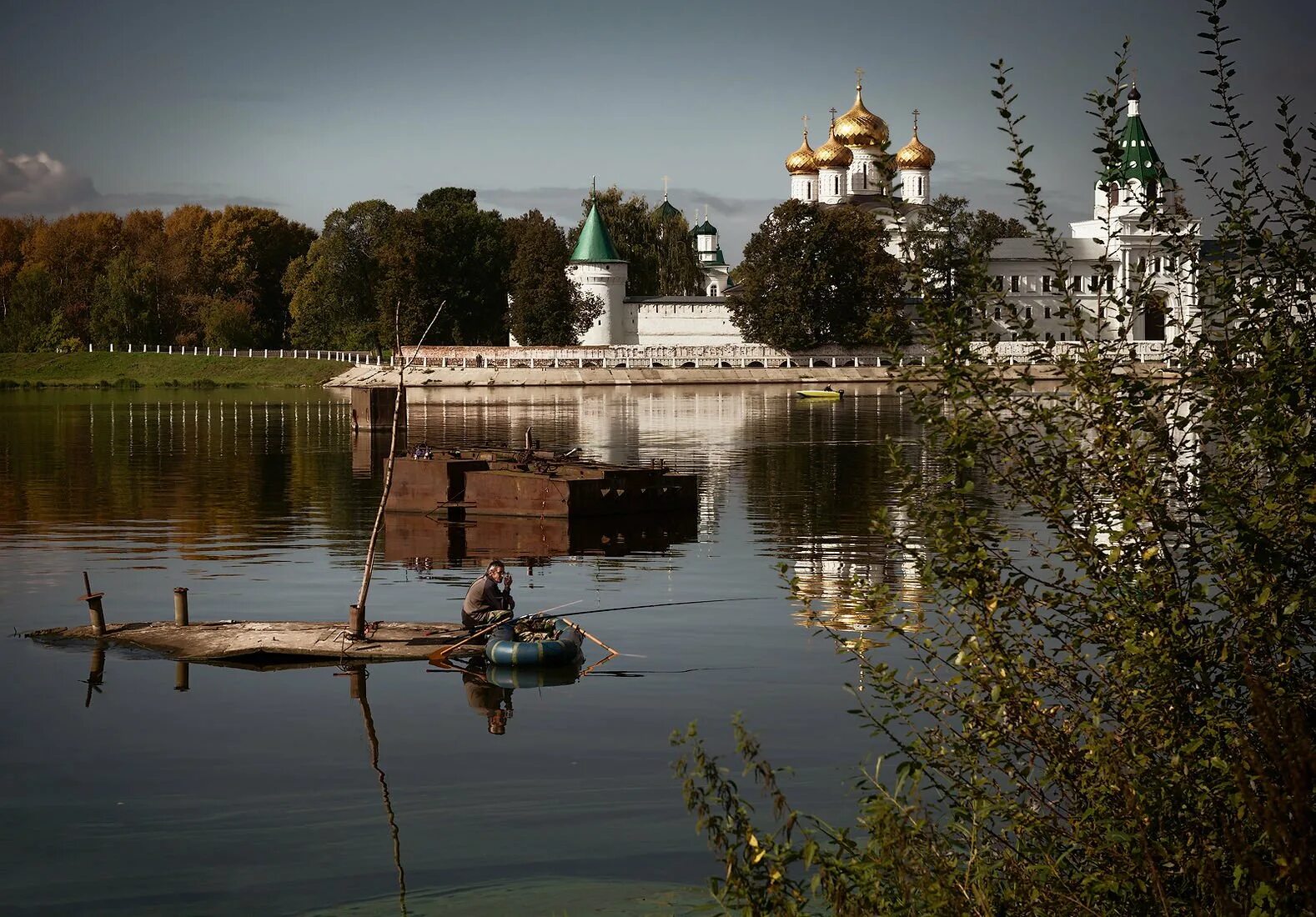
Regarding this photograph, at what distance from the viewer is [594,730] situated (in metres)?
15.9

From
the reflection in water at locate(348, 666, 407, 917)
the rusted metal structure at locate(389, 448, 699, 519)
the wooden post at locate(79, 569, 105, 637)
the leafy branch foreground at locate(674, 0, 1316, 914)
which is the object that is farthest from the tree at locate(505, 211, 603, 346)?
the leafy branch foreground at locate(674, 0, 1316, 914)

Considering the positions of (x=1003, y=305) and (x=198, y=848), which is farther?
(x=198, y=848)

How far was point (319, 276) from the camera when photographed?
104312 millimetres

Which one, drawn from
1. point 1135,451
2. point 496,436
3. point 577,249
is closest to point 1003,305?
point 1135,451

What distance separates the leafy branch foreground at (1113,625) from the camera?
8.07 m

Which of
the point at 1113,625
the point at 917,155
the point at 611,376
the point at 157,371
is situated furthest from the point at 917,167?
the point at 1113,625

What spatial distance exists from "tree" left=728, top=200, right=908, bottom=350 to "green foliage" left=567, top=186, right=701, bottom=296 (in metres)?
13.4

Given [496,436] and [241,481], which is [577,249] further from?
[241,481]

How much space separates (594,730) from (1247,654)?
8.88m

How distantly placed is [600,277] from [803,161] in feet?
72.3

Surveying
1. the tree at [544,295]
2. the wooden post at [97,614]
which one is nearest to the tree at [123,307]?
the tree at [544,295]

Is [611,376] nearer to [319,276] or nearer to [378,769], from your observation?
[319,276]

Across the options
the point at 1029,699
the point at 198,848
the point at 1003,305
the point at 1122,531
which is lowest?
the point at 198,848

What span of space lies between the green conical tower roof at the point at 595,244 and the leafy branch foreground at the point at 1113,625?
91.0m
